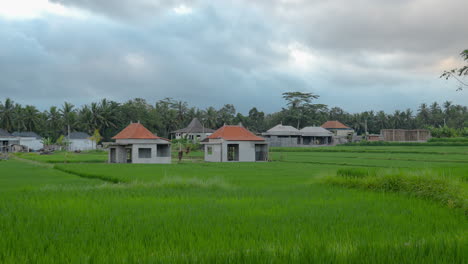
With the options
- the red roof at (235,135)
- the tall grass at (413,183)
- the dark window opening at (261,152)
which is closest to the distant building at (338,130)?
the dark window opening at (261,152)

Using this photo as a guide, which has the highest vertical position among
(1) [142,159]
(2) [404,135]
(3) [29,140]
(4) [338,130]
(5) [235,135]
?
(4) [338,130]

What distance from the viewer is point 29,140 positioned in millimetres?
72125

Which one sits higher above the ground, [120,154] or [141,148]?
[141,148]

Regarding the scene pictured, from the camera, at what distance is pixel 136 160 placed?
128ft

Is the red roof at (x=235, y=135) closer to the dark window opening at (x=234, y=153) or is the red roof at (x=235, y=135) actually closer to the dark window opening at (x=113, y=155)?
the dark window opening at (x=234, y=153)

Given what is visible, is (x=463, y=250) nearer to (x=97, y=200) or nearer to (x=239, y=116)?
(x=97, y=200)

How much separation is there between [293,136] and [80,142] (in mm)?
35812

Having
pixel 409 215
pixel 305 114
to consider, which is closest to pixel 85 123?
pixel 305 114

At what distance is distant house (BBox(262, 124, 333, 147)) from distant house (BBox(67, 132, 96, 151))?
29203mm

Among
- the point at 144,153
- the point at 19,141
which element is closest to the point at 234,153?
the point at 144,153

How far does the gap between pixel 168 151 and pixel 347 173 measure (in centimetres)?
2770

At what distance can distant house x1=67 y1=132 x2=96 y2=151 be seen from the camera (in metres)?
71.8

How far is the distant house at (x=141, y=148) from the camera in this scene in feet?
128

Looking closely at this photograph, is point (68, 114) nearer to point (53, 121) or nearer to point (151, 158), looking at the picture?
point (53, 121)
